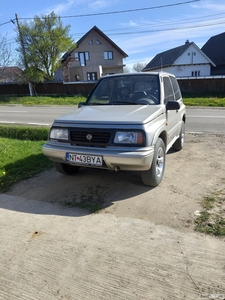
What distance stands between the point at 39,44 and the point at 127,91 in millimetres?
27622

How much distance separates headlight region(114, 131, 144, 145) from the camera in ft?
11.0

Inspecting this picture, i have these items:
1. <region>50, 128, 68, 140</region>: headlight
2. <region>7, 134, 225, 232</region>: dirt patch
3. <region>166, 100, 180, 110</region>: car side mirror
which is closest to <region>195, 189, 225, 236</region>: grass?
<region>7, 134, 225, 232</region>: dirt patch

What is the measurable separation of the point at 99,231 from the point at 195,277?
3.85 feet

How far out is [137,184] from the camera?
4086 millimetres

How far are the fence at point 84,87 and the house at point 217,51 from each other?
1871 cm

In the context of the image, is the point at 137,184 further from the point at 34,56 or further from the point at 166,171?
the point at 34,56

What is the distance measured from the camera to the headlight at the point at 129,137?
11.0 feet

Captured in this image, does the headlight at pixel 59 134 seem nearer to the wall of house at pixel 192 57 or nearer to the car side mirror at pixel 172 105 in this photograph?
the car side mirror at pixel 172 105

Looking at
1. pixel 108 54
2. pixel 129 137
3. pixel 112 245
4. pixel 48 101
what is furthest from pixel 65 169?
pixel 108 54

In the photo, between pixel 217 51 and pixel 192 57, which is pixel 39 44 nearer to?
pixel 192 57

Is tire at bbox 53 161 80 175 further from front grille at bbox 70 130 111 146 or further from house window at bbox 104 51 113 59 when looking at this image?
house window at bbox 104 51 113 59

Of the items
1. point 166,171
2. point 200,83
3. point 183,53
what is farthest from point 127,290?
point 183,53

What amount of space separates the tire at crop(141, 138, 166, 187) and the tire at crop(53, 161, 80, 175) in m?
1.49

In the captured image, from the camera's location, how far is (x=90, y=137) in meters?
3.59
